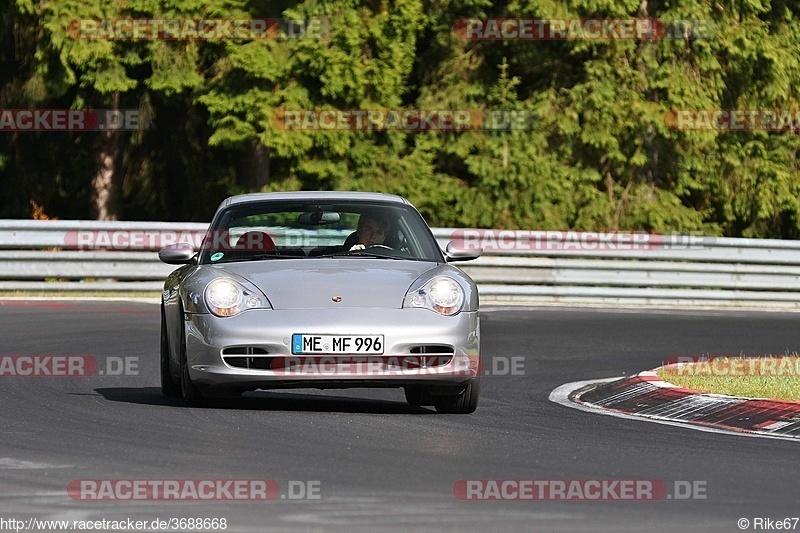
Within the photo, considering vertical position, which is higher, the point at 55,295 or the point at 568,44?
the point at 568,44

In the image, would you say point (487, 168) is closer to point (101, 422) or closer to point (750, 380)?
point (750, 380)

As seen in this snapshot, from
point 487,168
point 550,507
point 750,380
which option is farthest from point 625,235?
point 550,507

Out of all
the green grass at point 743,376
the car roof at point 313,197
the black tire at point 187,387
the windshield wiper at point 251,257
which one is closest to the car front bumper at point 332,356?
the black tire at point 187,387

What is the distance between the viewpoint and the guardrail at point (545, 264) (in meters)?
21.3

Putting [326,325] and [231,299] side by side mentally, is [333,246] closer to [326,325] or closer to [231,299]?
[231,299]

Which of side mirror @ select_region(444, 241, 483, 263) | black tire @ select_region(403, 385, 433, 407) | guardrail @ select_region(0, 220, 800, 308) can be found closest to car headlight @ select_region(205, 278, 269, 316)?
black tire @ select_region(403, 385, 433, 407)

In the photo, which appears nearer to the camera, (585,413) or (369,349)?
(369,349)

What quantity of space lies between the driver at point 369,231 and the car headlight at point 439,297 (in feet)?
3.11

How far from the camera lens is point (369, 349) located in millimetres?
9664

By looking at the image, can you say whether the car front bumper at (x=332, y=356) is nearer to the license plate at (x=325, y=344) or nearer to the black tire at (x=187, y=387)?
the license plate at (x=325, y=344)

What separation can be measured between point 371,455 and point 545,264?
1430 centimetres

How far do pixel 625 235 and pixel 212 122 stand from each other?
7692 mm

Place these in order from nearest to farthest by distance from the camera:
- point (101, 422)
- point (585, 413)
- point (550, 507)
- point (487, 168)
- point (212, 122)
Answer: point (550, 507) < point (101, 422) < point (585, 413) < point (212, 122) < point (487, 168)

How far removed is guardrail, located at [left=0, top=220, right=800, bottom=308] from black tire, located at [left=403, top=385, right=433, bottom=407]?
1016 cm
